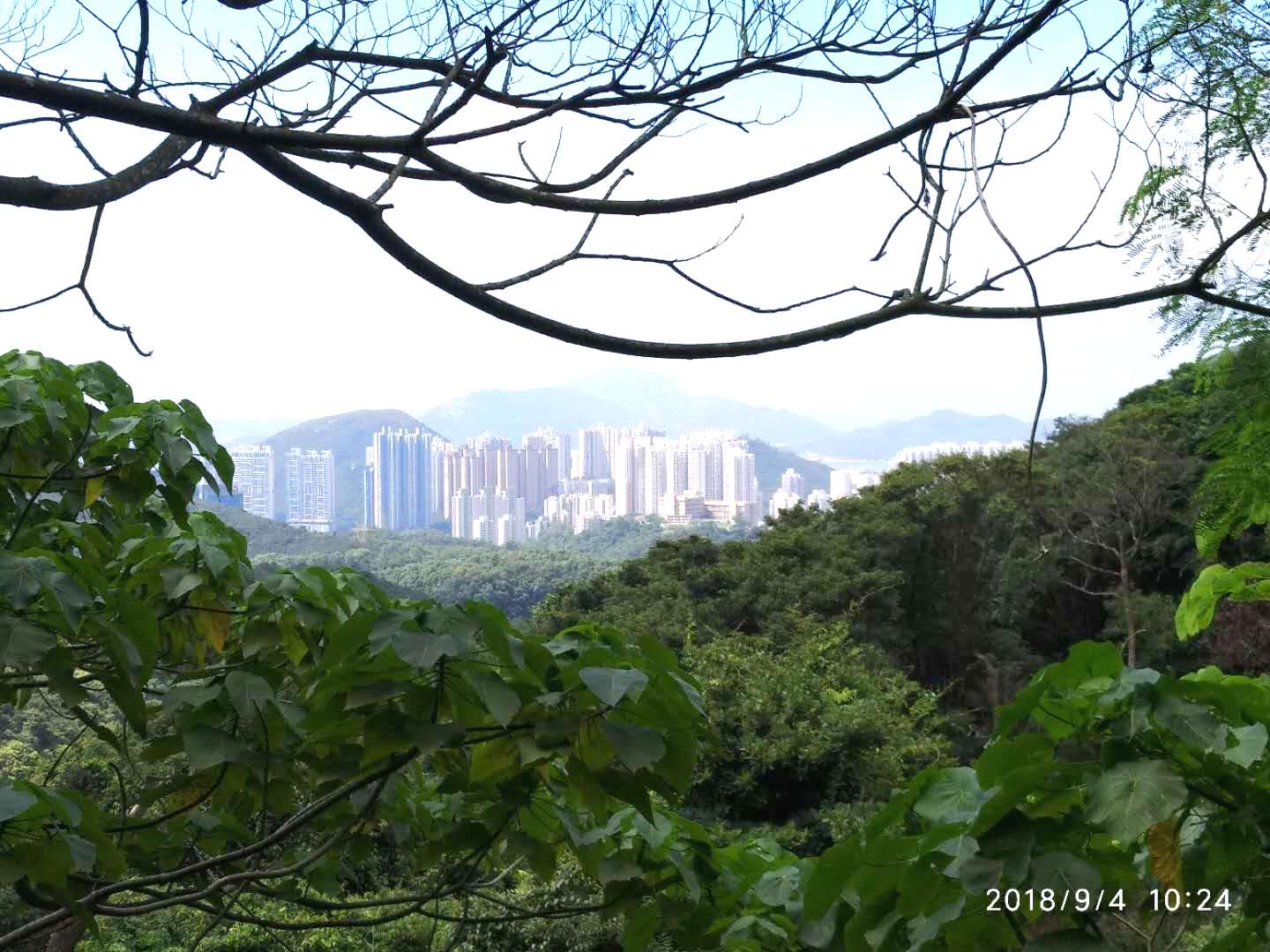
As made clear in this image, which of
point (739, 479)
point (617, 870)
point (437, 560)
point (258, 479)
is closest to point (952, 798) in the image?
point (617, 870)

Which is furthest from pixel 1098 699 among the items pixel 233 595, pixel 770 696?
pixel 770 696

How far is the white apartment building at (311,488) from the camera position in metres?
19.9

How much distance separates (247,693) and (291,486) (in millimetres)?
21249

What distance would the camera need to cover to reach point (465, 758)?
121 cm

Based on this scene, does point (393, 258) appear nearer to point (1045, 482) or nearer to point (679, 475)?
point (1045, 482)

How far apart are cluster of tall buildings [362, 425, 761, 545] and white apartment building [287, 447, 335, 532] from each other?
2.20m

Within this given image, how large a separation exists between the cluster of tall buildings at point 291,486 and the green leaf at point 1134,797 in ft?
54.7

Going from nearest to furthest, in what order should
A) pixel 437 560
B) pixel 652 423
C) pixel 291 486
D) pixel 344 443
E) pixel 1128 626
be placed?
pixel 1128 626
pixel 437 560
pixel 291 486
pixel 344 443
pixel 652 423

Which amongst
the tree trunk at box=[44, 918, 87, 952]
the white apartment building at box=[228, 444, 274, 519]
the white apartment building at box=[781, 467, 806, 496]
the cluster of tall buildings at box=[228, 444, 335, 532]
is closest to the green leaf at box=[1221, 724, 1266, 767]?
the tree trunk at box=[44, 918, 87, 952]

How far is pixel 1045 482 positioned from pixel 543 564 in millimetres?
7422

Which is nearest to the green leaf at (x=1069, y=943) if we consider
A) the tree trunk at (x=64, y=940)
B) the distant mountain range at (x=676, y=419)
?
the tree trunk at (x=64, y=940)

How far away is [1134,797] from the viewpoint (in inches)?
31.9

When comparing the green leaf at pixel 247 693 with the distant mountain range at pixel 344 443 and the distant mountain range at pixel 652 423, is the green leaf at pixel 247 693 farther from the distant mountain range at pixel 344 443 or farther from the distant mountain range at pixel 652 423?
the distant mountain range at pixel 652 423

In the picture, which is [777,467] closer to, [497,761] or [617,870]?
[617,870]
